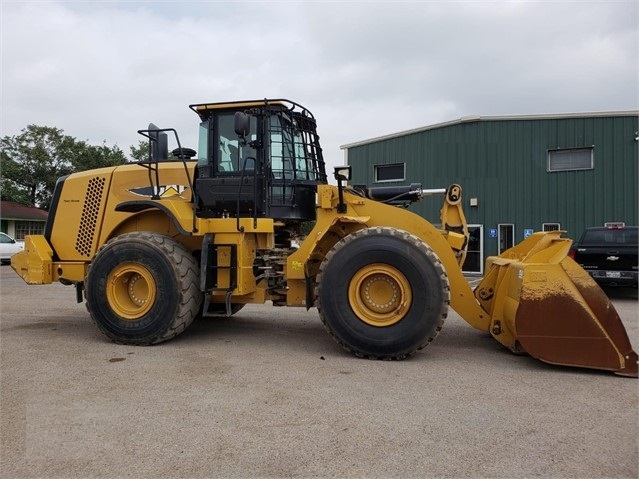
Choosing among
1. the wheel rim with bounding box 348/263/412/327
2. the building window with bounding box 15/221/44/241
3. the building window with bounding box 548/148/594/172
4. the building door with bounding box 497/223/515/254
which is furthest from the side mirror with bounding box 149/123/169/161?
the building window with bounding box 15/221/44/241

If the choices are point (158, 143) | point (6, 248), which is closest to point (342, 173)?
point (158, 143)

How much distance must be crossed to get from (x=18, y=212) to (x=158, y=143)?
1176 inches

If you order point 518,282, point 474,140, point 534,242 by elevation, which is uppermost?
point 474,140

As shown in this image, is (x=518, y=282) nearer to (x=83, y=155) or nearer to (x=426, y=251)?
(x=426, y=251)

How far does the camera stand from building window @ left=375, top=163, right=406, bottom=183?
2033cm

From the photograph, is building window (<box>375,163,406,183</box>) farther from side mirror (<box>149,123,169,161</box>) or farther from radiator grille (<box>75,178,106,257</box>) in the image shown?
radiator grille (<box>75,178,106,257</box>)

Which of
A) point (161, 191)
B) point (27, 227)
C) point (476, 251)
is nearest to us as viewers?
point (161, 191)

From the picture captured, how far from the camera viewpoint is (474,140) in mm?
18812

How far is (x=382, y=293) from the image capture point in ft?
19.2

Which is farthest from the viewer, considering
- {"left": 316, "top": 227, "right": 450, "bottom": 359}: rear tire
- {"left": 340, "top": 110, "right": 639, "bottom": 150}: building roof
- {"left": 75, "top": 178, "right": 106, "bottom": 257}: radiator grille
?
A: {"left": 340, "top": 110, "right": 639, "bottom": 150}: building roof

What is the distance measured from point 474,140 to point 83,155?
28.6 metres

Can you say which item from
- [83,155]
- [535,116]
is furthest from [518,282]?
[83,155]

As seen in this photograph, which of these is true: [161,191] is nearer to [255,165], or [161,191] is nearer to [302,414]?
[255,165]

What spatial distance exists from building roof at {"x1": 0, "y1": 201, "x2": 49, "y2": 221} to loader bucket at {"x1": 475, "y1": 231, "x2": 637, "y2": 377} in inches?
1259
